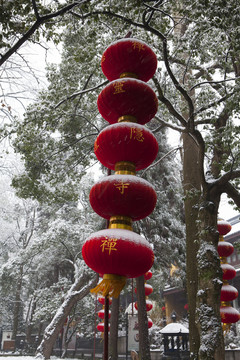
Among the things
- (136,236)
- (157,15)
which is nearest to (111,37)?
(157,15)

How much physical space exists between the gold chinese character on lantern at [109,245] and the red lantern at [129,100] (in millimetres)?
1464

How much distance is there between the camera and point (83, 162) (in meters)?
11.1

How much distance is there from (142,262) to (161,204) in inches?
424

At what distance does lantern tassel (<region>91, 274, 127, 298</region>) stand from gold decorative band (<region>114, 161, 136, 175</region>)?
3.46 feet

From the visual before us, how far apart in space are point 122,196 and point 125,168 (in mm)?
437

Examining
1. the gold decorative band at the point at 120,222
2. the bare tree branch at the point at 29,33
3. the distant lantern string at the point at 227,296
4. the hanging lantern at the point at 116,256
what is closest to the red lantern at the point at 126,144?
the gold decorative band at the point at 120,222

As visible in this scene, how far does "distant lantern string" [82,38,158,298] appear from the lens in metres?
2.81

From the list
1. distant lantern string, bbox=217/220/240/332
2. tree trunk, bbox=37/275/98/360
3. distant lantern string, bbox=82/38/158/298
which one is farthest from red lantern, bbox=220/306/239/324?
tree trunk, bbox=37/275/98/360

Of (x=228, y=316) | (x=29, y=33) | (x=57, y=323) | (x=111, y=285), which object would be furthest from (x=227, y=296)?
(x=57, y=323)

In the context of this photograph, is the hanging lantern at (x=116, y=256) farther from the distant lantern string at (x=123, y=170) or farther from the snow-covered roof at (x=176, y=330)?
the snow-covered roof at (x=176, y=330)

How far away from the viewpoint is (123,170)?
129 inches

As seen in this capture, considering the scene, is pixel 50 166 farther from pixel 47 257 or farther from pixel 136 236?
pixel 47 257

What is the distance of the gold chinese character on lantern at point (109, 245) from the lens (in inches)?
108

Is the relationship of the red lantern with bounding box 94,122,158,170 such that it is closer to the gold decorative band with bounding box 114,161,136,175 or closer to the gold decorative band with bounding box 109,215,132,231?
the gold decorative band with bounding box 114,161,136,175
